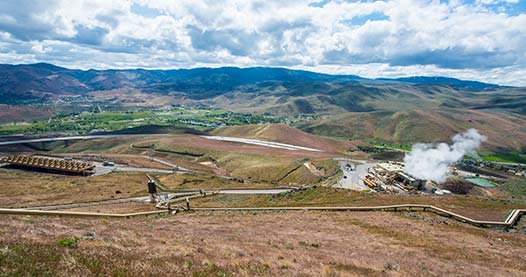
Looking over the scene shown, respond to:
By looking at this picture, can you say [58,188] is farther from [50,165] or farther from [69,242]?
[69,242]

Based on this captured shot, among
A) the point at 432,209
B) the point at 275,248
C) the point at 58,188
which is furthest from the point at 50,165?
the point at 432,209

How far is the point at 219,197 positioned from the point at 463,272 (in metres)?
49.5

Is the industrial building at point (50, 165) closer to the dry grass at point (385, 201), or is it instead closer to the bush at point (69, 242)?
the dry grass at point (385, 201)

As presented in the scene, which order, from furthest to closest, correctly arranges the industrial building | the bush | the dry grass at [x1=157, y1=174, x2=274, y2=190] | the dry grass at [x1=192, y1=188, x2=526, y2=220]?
the industrial building, the dry grass at [x1=157, y1=174, x2=274, y2=190], the dry grass at [x1=192, y1=188, x2=526, y2=220], the bush

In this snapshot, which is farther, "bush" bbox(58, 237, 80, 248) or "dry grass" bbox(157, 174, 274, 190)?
"dry grass" bbox(157, 174, 274, 190)

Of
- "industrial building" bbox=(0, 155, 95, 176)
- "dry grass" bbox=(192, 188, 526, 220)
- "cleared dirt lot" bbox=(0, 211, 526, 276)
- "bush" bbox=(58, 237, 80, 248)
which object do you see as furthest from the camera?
"industrial building" bbox=(0, 155, 95, 176)

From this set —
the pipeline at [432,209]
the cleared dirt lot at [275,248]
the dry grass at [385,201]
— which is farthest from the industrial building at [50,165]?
the cleared dirt lot at [275,248]

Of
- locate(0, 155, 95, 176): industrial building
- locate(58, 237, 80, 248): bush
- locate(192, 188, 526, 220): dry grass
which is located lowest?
locate(0, 155, 95, 176): industrial building

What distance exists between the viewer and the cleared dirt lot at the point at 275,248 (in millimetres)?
12734

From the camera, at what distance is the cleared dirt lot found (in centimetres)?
1273

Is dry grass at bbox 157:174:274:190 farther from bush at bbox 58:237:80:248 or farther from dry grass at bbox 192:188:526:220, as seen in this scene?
bush at bbox 58:237:80:248

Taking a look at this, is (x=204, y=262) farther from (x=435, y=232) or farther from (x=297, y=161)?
(x=297, y=161)

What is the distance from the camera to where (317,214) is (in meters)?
40.1

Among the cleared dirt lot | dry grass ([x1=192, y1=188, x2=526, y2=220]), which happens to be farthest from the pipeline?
the cleared dirt lot
